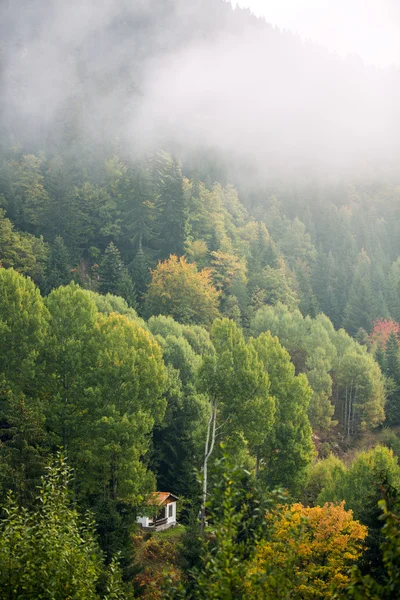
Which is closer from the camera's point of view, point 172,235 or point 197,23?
point 172,235

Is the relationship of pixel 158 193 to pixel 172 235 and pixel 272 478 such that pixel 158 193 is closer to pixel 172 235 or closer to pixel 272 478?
pixel 172 235

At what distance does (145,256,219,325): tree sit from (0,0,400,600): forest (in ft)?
0.86

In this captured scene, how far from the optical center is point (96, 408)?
36.8 m

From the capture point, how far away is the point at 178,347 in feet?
174

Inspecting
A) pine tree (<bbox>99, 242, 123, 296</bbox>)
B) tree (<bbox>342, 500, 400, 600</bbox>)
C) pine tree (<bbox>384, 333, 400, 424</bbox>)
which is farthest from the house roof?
pine tree (<bbox>384, 333, 400, 424</bbox>)

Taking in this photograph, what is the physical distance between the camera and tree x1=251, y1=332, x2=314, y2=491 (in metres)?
43.5

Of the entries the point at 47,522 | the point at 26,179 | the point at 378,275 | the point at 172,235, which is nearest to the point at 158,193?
the point at 172,235

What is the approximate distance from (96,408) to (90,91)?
4016 inches

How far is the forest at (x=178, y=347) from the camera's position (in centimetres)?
1717

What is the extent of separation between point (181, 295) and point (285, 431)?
3027cm

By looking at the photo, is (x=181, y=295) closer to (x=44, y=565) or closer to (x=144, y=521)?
(x=144, y=521)

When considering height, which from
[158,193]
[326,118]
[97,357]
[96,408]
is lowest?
[96,408]

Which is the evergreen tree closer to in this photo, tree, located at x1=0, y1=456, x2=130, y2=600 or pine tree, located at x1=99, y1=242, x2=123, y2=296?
pine tree, located at x1=99, y1=242, x2=123, y2=296

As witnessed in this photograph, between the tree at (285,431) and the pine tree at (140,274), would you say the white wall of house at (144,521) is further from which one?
the pine tree at (140,274)
